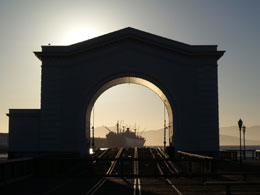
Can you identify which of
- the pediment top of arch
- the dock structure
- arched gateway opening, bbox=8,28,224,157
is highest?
the pediment top of arch

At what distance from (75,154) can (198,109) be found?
1173 centimetres

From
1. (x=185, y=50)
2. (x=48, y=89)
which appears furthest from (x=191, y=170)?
(x=48, y=89)

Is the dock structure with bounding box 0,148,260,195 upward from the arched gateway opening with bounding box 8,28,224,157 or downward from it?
downward

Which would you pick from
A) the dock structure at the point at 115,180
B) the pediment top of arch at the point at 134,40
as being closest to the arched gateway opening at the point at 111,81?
the pediment top of arch at the point at 134,40

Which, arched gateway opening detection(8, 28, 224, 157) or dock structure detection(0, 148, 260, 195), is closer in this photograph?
dock structure detection(0, 148, 260, 195)

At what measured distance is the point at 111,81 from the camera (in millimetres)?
37656

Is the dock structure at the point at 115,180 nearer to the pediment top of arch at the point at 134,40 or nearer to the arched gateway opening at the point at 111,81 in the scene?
the arched gateway opening at the point at 111,81

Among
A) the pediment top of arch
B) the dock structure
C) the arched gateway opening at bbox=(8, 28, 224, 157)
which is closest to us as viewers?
Result: the dock structure

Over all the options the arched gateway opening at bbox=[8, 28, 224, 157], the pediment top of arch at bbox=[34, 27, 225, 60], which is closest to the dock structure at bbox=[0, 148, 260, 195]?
the arched gateway opening at bbox=[8, 28, 224, 157]

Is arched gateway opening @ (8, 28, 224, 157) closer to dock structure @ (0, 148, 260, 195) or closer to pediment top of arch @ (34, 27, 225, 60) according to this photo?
pediment top of arch @ (34, 27, 225, 60)

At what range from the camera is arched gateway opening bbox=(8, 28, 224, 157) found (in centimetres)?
3644

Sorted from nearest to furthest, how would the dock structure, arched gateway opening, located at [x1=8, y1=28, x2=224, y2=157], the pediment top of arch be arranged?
the dock structure
arched gateway opening, located at [x1=8, y1=28, x2=224, y2=157]
the pediment top of arch

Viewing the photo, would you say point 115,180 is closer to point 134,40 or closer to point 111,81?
point 111,81

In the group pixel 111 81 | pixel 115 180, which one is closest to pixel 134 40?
pixel 111 81
